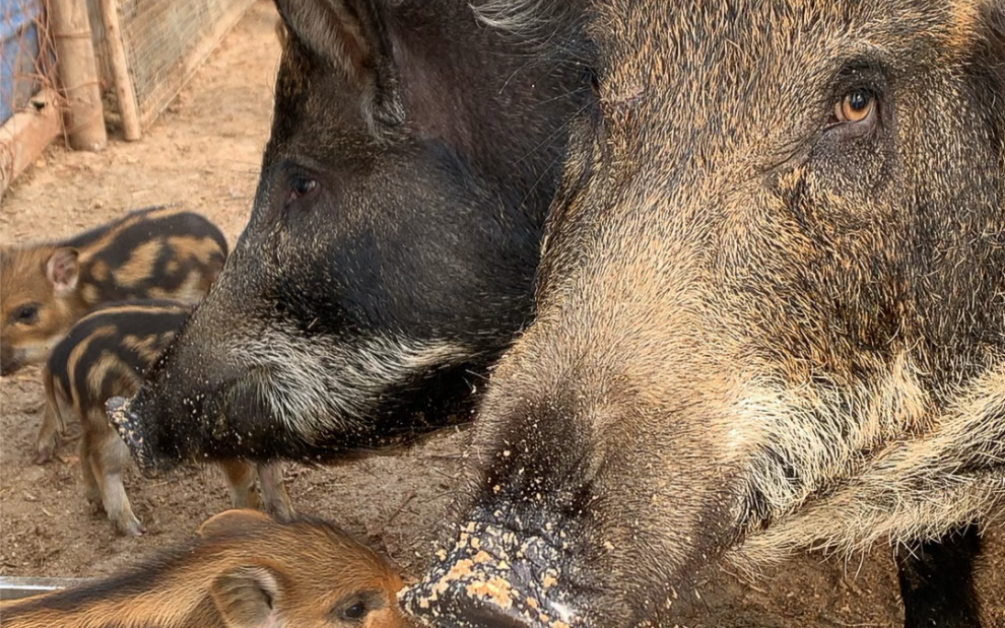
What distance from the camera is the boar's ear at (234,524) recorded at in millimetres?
2734

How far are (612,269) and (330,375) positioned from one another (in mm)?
1099

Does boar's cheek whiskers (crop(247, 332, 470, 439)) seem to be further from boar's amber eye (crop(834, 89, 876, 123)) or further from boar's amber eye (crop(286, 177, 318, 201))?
boar's amber eye (crop(834, 89, 876, 123))

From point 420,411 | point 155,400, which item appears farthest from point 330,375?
point 155,400

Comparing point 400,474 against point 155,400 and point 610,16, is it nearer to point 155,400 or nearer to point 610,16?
point 155,400

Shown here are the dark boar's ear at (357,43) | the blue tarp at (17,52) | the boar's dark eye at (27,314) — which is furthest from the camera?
the blue tarp at (17,52)

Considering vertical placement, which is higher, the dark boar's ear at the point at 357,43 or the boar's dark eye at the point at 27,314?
the dark boar's ear at the point at 357,43

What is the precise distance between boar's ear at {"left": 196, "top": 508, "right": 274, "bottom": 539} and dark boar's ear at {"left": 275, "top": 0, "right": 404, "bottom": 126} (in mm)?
974

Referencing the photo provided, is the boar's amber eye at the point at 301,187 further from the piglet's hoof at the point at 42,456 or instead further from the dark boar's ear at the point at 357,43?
the piglet's hoof at the point at 42,456

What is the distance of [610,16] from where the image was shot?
2037 millimetres

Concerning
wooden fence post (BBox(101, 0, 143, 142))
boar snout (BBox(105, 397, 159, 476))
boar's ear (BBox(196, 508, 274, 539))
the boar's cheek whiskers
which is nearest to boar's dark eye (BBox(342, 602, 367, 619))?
boar's ear (BBox(196, 508, 274, 539))

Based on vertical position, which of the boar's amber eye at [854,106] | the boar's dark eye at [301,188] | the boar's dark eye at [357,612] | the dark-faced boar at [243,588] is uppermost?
the boar's amber eye at [854,106]

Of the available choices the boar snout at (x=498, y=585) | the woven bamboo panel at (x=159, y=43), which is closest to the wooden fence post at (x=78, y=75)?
the woven bamboo panel at (x=159, y=43)

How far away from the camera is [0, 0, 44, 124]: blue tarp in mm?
5898

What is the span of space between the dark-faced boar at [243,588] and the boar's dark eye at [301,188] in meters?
0.76
